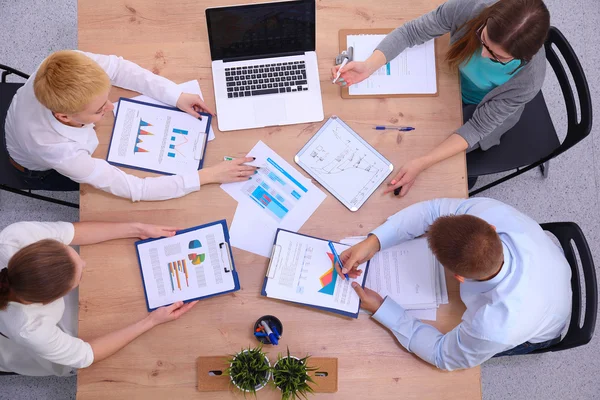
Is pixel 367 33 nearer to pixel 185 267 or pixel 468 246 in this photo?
pixel 468 246

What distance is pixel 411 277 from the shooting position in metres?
1.52

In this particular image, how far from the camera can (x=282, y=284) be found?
1480 mm

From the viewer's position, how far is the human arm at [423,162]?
1.54 metres

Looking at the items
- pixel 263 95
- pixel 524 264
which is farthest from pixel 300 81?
pixel 524 264

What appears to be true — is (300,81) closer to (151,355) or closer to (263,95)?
(263,95)

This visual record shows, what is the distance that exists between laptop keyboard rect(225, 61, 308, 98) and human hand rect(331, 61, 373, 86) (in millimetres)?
121

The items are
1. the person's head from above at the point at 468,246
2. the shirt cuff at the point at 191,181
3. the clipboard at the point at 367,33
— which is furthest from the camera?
the clipboard at the point at 367,33

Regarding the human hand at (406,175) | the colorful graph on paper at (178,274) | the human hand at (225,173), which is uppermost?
the human hand at (406,175)

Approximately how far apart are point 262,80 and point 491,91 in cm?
73

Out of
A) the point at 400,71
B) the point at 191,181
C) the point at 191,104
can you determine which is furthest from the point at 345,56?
the point at 191,181

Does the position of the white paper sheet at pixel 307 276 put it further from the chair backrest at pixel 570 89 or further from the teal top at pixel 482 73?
the chair backrest at pixel 570 89

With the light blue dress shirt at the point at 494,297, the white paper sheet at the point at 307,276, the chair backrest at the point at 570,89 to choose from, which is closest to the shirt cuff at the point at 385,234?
the light blue dress shirt at the point at 494,297

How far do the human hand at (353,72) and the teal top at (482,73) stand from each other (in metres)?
0.32

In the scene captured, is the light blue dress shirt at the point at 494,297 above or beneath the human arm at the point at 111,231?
above
